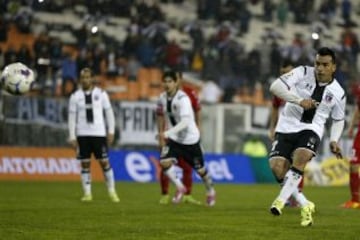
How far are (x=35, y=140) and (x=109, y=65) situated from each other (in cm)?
418

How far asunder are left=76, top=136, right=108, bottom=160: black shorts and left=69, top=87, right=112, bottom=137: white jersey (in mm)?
97

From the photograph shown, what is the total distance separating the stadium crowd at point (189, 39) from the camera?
27.8 m

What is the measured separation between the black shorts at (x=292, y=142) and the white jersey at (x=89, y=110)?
5.78m

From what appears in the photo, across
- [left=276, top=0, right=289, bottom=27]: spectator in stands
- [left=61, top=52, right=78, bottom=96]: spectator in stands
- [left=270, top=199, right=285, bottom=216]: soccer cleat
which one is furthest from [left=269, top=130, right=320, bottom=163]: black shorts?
[left=276, top=0, right=289, bottom=27]: spectator in stands

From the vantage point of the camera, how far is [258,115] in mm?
29234

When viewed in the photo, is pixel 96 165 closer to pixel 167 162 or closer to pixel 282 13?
pixel 167 162

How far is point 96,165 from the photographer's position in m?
26.5

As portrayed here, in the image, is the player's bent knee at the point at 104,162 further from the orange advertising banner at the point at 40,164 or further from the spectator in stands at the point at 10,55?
the spectator in stands at the point at 10,55

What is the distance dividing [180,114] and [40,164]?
10401mm

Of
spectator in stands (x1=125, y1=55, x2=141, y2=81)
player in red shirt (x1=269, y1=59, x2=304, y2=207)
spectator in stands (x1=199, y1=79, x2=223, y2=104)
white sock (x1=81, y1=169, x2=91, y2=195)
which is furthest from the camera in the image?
spectator in stands (x1=199, y1=79, x2=223, y2=104)

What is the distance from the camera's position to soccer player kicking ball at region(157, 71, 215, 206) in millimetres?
16406

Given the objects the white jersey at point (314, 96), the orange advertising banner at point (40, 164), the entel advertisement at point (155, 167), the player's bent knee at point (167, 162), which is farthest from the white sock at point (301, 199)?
the entel advertisement at point (155, 167)

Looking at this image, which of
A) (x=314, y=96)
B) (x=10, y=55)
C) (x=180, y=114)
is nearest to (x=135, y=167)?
(x=10, y=55)

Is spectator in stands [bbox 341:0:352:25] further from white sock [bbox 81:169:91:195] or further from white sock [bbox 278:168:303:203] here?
white sock [bbox 278:168:303:203]
